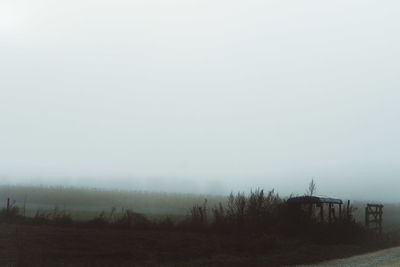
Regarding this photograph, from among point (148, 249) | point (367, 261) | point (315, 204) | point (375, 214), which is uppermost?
point (315, 204)

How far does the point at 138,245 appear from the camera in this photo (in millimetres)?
25641

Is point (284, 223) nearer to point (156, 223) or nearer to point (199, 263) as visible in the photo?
point (156, 223)

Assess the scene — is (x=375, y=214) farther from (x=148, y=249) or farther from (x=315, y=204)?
(x=148, y=249)

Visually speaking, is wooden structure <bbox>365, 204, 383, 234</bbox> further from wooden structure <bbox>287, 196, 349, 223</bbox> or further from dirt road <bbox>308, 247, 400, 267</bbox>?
dirt road <bbox>308, 247, 400, 267</bbox>

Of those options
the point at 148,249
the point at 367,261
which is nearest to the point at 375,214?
the point at 367,261

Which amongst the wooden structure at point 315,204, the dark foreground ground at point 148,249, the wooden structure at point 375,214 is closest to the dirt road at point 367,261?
the dark foreground ground at point 148,249

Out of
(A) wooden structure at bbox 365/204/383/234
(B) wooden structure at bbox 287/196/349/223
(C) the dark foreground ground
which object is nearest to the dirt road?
(C) the dark foreground ground

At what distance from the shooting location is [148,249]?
2477 cm

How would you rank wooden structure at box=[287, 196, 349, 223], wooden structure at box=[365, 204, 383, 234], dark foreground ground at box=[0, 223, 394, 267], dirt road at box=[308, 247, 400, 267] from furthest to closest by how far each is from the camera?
wooden structure at box=[365, 204, 383, 234], wooden structure at box=[287, 196, 349, 223], dirt road at box=[308, 247, 400, 267], dark foreground ground at box=[0, 223, 394, 267]

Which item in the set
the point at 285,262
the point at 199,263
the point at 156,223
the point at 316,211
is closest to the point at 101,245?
the point at 199,263

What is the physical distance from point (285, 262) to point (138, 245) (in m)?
7.47

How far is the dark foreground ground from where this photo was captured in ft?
67.4

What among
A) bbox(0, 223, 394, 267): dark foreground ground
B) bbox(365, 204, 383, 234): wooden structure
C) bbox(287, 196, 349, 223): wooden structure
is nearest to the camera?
bbox(0, 223, 394, 267): dark foreground ground

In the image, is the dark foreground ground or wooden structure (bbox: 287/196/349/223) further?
wooden structure (bbox: 287/196/349/223)
